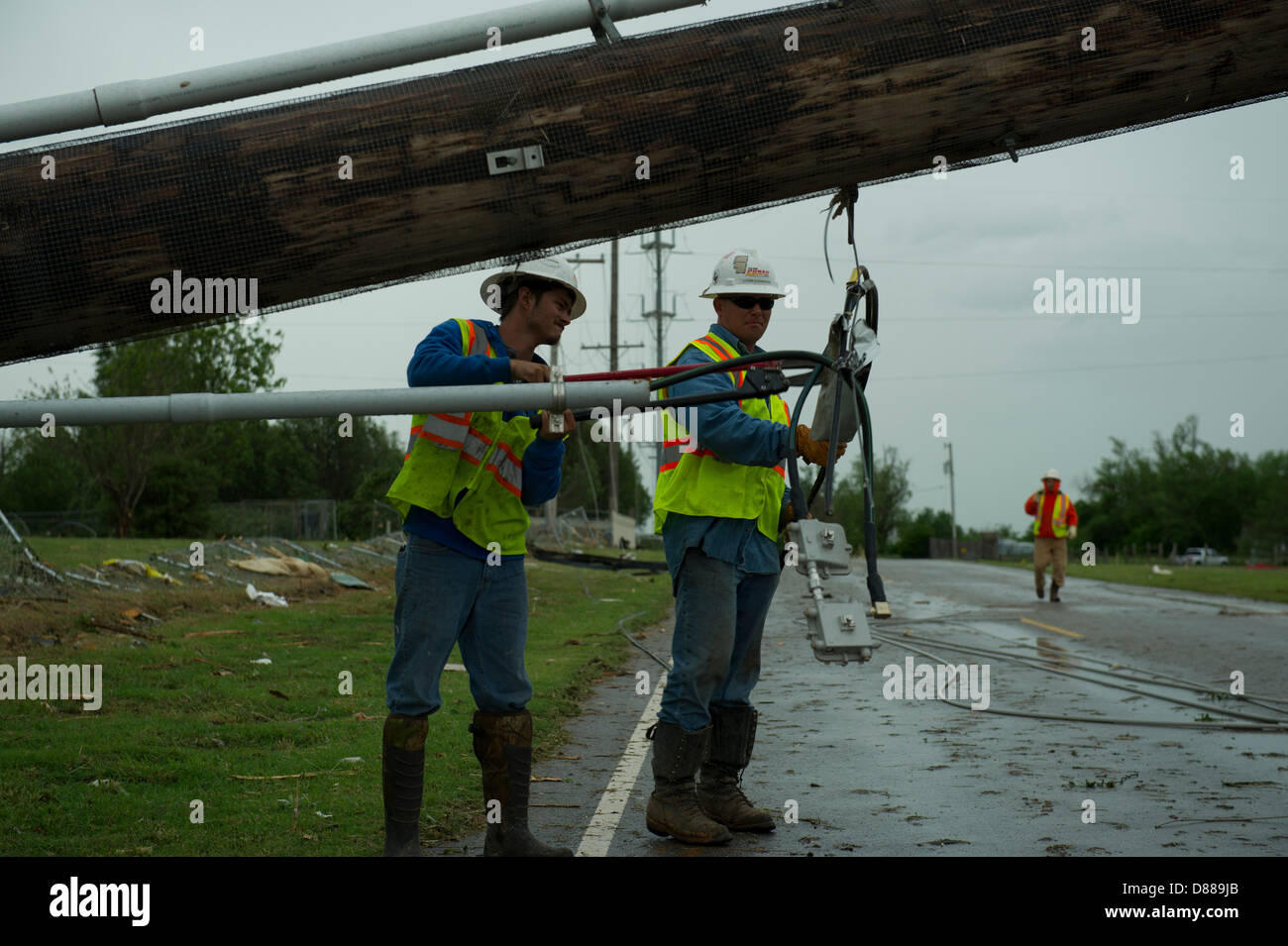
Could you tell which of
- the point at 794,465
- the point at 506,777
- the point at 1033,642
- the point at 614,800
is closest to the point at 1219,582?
the point at 1033,642

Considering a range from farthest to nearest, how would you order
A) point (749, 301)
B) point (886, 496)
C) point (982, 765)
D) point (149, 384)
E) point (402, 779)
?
point (886, 496) < point (149, 384) < point (982, 765) < point (749, 301) < point (402, 779)

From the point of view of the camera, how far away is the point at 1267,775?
21.3 ft

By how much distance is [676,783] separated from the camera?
5359 millimetres

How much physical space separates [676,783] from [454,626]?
4.38 ft

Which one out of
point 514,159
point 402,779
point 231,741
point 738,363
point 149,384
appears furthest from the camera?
point 149,384

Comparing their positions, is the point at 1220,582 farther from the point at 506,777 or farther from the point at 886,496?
the point at 886,496

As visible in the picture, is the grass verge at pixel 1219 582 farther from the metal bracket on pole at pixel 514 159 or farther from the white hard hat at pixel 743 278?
the metal bracket on pole at pixel 514 159

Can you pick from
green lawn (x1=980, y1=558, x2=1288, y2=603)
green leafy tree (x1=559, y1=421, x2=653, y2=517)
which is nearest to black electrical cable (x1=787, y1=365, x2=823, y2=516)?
green lawn (x1=980, y1=558, x2=1288, y2=603)

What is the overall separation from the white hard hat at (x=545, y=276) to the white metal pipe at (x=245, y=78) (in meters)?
1.15

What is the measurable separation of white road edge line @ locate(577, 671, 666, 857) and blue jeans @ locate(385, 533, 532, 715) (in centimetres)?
79

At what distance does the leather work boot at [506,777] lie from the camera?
15.7 feet

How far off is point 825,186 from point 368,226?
131 centimetres
